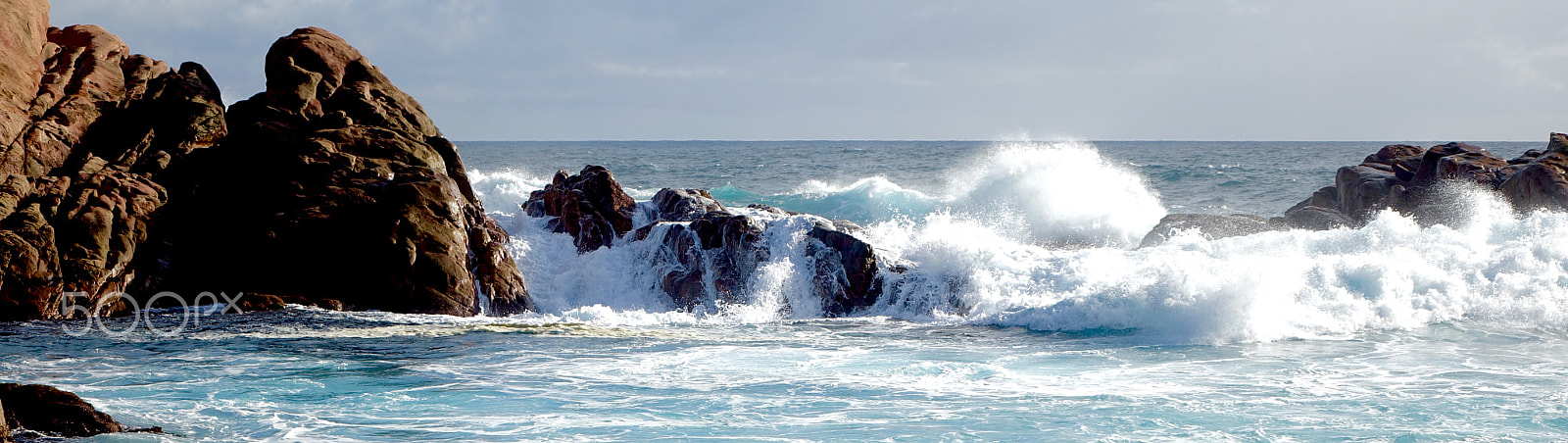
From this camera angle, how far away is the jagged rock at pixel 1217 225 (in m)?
19.0

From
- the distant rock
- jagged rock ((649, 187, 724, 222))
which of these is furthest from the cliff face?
the distant rock

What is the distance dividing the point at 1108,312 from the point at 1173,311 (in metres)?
0.71

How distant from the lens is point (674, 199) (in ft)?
55.0

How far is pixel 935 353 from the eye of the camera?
10438 millimetres

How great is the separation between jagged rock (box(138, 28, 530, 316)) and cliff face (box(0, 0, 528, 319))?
0.06ft

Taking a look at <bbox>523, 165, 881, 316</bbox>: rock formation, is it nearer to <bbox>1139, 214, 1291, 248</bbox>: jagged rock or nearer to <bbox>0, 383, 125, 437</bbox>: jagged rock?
<bbox>1139, 214, 1291, 248</bbox>: jagged rock

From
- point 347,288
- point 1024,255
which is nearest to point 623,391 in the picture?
point 347,288

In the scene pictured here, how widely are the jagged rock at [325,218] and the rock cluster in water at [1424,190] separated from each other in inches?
427

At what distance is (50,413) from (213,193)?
701 cm

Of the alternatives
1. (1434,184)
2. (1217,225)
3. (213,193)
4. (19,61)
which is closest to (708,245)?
(213,193)

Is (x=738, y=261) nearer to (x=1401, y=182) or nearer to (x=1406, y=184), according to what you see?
(x=1406, y=184)

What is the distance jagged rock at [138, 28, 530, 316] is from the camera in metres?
12.5

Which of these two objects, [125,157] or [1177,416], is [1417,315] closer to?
[1177,416]

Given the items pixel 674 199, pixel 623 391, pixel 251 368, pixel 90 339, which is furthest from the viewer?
pixel 674 199
